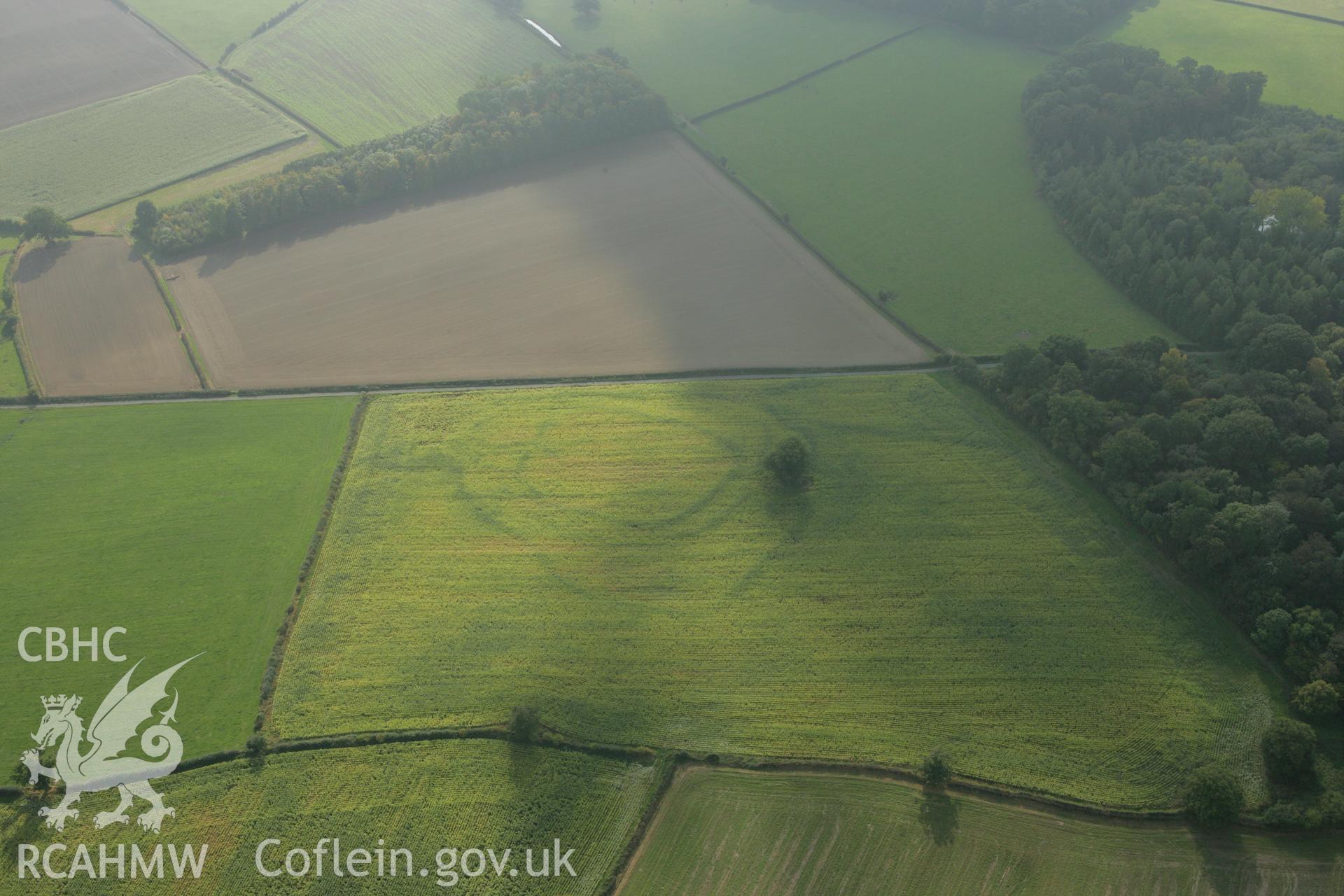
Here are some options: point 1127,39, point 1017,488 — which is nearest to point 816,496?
point 1017,488

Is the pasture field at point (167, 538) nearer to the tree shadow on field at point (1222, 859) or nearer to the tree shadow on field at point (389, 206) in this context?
the tree shadow on field at point (389, 206)

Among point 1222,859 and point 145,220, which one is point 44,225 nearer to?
point 145,220

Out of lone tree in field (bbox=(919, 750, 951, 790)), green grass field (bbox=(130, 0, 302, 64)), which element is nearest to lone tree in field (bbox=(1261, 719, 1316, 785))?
lone tree in field (bbox=(919, 750, 951, 790))

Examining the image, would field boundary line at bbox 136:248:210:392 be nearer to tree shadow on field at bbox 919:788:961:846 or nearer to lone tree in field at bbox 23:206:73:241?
lone tree in field at bbox 23:206:73:241

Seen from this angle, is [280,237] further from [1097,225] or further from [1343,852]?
[1343,852]

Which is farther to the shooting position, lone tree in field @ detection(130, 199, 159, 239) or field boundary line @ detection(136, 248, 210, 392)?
lone tree in field @ detection(130, 199, 159, 239)

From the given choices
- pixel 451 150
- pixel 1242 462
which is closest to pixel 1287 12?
pixel 1242 462
